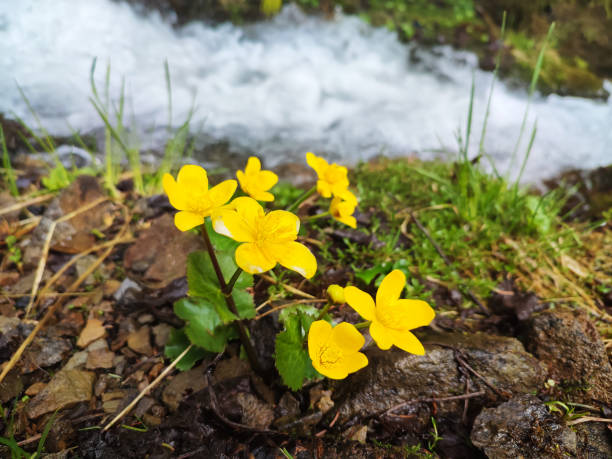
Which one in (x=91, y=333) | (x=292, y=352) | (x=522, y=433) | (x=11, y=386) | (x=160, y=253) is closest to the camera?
(x=292, y=352)

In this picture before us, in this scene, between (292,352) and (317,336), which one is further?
(292,352)

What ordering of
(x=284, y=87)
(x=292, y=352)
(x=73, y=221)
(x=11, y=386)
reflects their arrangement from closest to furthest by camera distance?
(x=292, y=352) → (x=11, y=386) → (x=73, y=221) → (x=284, y=87)

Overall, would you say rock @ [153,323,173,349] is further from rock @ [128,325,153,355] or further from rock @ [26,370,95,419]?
rock @ [26,370,95,419]

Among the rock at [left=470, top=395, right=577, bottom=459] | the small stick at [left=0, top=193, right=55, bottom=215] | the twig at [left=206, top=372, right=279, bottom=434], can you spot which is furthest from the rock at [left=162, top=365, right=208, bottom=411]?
the small stick at [left=0, top=193, right=55, bottom=215]

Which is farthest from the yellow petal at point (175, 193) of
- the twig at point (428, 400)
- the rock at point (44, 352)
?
the rock at point (44, 352)

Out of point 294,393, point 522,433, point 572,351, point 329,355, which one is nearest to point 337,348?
point 329,355

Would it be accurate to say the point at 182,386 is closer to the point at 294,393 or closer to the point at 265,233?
the point at 294,393
